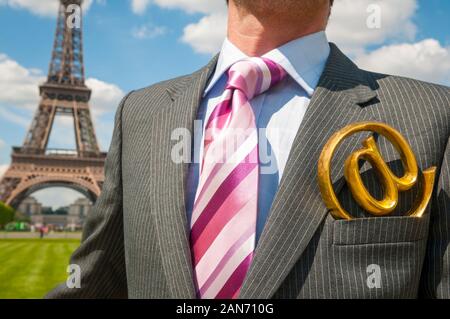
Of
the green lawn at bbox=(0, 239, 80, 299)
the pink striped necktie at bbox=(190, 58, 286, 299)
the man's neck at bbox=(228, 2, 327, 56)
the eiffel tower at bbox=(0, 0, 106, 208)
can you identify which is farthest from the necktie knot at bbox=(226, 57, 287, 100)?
the eiffel tower at bbox=(0, 0, 106, 208)

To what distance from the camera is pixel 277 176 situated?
193 centimetres

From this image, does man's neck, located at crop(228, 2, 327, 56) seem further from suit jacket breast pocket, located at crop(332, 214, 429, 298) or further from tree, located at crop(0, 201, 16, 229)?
tree, located at crop(0, 201, 16, 229)

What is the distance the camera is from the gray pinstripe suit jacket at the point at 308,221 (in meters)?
1.76

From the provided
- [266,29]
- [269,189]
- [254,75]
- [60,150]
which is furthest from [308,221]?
[60,150]

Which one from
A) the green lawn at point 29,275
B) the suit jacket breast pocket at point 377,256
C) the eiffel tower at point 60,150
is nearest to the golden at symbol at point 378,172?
the suit jacket breast pocket at point 377,256

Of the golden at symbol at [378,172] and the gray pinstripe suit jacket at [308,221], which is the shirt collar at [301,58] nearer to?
the gray pinstripe suit jacket at [308,221]

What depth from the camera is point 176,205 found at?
193cm

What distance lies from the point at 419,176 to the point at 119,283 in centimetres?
136

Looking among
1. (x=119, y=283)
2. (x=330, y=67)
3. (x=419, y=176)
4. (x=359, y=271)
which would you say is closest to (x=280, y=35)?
(x=330, y=67)

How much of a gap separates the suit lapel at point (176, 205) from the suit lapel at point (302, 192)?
243 mm

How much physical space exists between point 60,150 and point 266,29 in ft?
174

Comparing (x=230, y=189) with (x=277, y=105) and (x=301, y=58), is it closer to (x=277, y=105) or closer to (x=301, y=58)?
(x=277, y=105)

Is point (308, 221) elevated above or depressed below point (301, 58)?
below

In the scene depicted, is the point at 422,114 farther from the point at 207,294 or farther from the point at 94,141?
the point at 94,141
